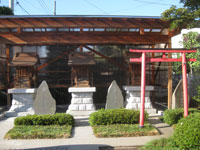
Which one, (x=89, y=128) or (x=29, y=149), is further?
(x=89, y=128)

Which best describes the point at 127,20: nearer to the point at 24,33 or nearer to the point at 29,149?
the point at 24,33

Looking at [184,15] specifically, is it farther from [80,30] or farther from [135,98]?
[80,30]

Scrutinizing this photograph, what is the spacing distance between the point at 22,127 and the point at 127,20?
22.9ft

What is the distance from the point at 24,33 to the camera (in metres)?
10.4

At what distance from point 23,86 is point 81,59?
3.29 metres

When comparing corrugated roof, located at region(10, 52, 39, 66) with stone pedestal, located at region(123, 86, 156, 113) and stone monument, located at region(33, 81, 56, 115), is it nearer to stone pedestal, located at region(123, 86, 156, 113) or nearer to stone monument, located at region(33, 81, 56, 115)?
stone monument, located at region(33, 81, 56, 115)

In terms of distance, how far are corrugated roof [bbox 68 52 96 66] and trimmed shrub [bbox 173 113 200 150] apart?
5.95 m

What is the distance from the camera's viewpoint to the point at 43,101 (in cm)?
878

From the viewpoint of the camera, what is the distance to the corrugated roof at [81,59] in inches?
412

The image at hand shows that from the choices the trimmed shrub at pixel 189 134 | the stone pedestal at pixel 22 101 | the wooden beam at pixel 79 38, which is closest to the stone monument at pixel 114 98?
the wooden beam at pixel 79 38

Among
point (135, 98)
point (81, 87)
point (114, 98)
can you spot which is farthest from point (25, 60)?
point (135, 98)

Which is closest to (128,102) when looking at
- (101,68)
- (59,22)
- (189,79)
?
(101,68)

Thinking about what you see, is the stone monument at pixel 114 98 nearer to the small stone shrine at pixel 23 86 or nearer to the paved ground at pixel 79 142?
the paved ground at pixel 79 142

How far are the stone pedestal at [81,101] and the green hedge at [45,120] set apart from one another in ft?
6.72
